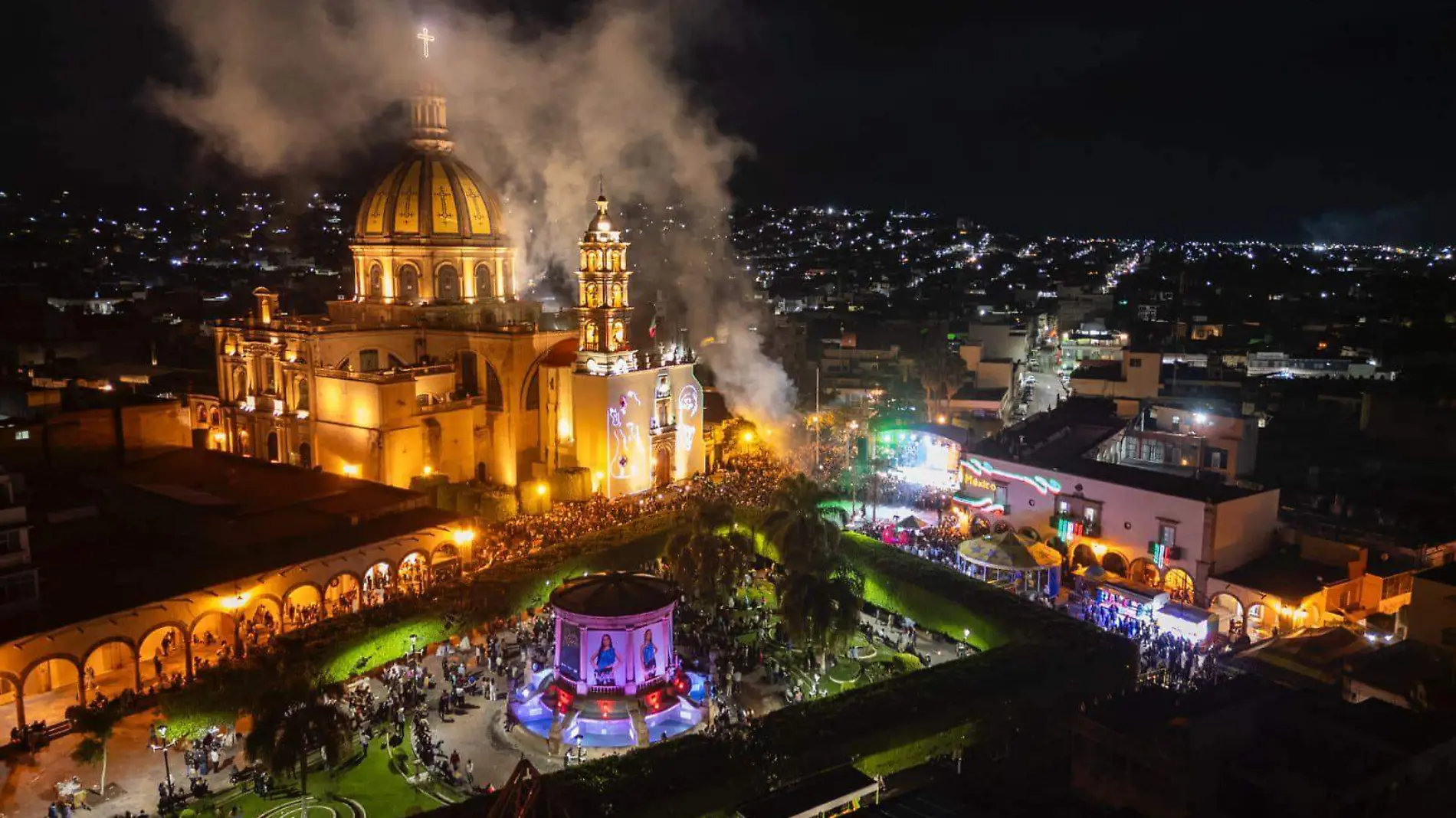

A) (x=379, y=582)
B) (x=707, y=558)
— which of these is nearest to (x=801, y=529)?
(x=707, y=558)

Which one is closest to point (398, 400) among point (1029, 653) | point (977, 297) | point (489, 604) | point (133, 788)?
point (489, 604)

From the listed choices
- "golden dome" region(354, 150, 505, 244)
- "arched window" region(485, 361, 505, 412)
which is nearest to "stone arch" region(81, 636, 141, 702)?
"arched window" region(485, 361, 505, 412)

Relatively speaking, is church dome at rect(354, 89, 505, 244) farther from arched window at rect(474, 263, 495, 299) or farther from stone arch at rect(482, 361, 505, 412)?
stone arch at rect(482, 361, 505, 412)

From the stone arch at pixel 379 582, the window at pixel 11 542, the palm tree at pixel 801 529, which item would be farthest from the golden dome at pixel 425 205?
the window at pixel 11 542

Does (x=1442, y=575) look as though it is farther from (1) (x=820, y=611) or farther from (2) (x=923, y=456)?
(2) (x=923, y=456)

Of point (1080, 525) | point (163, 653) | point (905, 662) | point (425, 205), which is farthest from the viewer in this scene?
point (425, 205)

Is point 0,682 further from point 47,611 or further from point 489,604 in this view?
point 489,604
